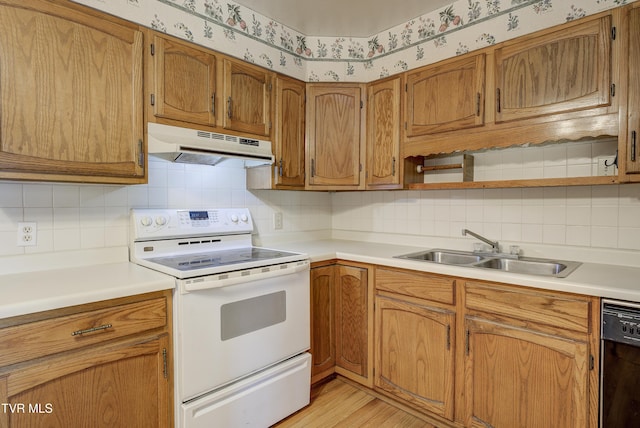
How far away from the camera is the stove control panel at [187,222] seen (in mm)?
1853

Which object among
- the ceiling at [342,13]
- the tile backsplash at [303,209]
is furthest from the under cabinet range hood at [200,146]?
the ceiling at [342,13]

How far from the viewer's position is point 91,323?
126 centimetres

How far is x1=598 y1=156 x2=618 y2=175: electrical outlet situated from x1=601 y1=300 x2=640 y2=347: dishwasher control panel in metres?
0.76

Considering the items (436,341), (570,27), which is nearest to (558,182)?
(570,27)

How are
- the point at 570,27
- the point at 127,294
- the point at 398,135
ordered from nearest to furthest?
1. the point at 127,294
2. the point at 570,27
3. the point at 398,135

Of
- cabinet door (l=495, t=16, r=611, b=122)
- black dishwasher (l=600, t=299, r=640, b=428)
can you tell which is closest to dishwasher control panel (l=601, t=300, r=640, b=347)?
black dishwasher (l=600, t=299, r=640, b=428)

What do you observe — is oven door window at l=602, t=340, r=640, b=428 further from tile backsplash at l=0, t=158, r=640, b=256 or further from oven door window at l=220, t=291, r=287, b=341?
oven door window at l=220, t=291, r=287, b=341

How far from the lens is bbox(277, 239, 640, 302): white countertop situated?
4.27 ft

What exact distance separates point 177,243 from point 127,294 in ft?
2.16

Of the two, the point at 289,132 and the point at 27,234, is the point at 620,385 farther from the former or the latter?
the point at 27,234

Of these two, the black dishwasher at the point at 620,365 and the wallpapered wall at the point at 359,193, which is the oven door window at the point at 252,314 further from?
the black dishwasher at the point at 620,365

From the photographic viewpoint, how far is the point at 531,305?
1.47m

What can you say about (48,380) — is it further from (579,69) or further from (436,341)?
(579,69)

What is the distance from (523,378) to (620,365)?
1.15ft
